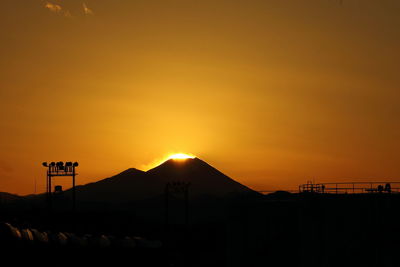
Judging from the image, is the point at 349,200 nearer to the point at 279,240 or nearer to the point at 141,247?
the point at 279,240

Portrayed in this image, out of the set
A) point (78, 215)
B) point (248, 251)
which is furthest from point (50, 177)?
point (248, 251)

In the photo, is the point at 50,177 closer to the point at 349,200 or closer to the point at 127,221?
the point at 127,221

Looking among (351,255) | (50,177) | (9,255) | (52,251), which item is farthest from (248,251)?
(50,177)

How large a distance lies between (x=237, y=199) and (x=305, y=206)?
13254 mm

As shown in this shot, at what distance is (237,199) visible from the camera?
71.6m

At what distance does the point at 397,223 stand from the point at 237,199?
73.5 ft

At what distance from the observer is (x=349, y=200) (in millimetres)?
55250

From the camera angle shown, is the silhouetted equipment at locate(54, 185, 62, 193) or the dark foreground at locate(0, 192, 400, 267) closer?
the dark foreground at locate(0, 192, 400, 267)

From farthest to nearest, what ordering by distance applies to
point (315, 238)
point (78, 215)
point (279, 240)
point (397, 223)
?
point (78, 215) < point (279, 240) < point (315, 238) < point (397, 223)

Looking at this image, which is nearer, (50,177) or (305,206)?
(305,206)

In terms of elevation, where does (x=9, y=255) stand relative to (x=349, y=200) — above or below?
below

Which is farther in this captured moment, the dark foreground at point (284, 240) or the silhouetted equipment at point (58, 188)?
the silhouetted equipment at point (58, 188)

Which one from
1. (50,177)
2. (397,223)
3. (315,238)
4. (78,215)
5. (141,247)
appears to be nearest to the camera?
(397,223)

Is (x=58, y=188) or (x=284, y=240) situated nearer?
(x=284, y=240)
